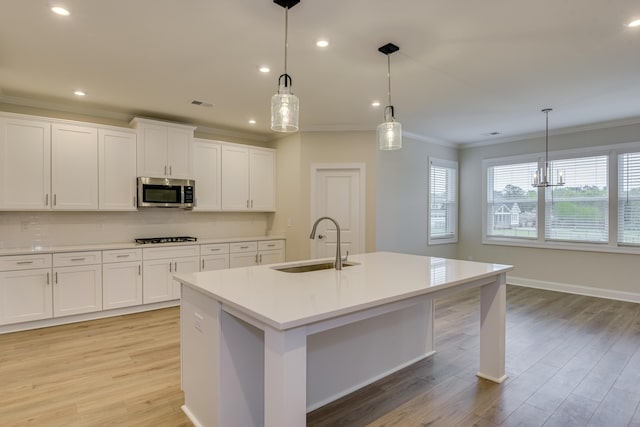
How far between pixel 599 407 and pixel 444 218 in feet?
15.3

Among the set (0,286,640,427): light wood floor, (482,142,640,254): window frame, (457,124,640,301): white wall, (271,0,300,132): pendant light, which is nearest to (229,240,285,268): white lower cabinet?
(0,286,640,427): light wood floor

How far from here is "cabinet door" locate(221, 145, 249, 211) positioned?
17.8ft

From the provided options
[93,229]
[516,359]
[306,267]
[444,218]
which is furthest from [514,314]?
[93,229]

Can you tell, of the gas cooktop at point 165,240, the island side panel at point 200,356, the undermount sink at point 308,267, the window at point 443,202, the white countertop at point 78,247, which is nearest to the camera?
the island side panel at point 200,356

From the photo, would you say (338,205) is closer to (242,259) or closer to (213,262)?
(242,259)

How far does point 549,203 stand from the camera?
19.2 feet

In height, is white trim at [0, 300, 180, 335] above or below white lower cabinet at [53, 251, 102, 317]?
below

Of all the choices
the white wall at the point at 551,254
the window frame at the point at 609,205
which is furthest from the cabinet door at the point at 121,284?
the window frame at the point at 609,205

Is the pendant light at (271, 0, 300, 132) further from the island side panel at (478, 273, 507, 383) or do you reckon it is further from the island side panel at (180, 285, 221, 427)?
the island side panel at (478, 273, 507, 383)

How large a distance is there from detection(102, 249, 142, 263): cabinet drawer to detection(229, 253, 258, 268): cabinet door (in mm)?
1260

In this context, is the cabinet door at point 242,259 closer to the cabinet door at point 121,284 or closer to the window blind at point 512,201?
the cabinet door at point 121,284

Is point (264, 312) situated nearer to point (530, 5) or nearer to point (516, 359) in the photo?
point (530, 5)

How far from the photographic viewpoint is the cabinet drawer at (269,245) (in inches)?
216

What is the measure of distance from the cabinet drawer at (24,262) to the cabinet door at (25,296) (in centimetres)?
4
